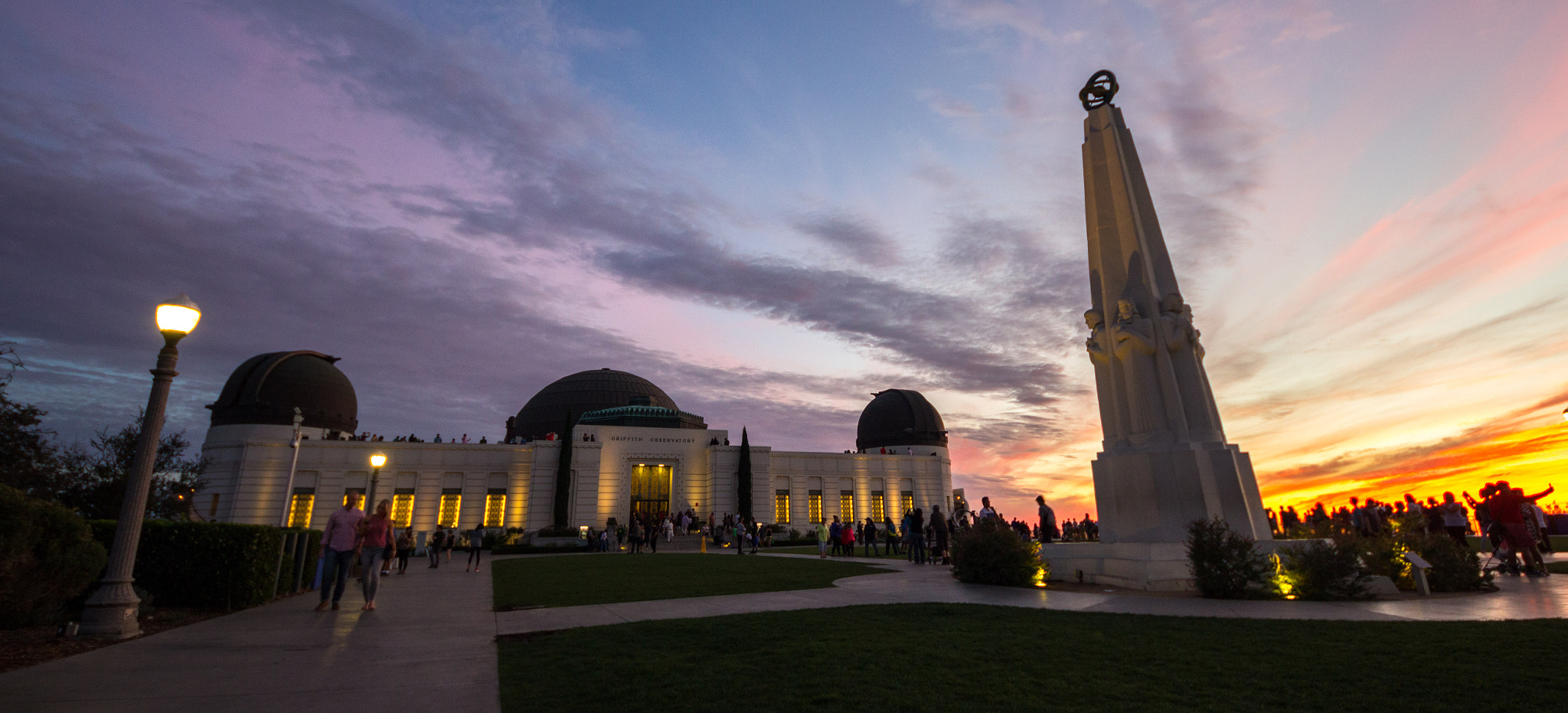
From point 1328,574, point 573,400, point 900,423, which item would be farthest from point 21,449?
point 900,423

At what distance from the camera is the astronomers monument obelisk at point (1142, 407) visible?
440 inches

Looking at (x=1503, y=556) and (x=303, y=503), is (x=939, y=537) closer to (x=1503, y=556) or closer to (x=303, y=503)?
(x=1503, y=556)

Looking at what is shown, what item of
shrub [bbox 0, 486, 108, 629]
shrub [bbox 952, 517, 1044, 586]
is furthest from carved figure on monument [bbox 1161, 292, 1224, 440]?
shrub [bbox 0, 486, 108, 629]

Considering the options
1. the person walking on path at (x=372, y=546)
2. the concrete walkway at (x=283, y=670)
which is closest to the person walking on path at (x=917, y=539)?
the concrete walkway at (x=283, y=670)

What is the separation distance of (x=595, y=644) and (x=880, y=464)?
160 feet

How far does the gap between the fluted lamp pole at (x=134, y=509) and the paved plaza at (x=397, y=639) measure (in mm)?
447

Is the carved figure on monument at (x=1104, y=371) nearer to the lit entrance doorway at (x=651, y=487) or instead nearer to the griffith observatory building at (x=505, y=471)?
the griffith observatory building at (x=505, y=471)

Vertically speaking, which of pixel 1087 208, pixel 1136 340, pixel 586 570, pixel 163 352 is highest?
pixel 1087 208

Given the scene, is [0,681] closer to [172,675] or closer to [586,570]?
[172,675]

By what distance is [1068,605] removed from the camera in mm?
8742

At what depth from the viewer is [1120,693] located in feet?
13.9

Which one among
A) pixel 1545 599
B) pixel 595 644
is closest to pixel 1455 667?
pixel 1545 599

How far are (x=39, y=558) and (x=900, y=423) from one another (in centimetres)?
5573

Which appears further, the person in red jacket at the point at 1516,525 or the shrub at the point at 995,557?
the shrub at the point at 995,557
